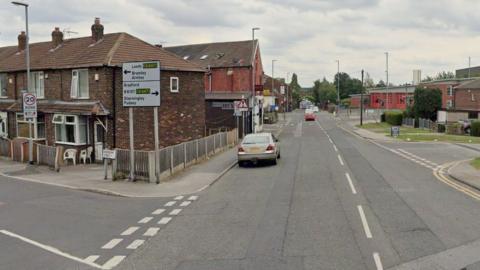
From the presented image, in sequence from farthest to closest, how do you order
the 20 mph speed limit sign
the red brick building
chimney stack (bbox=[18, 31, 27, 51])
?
the red brick building, chimney stack (bbox=[18, 31, 27, 51]), the 20 mph speed limit sign

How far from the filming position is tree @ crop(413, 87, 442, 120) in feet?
184

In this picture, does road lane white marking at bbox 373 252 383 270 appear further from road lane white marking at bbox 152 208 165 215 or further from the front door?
the front door

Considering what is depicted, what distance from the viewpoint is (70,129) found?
2738 centimetres

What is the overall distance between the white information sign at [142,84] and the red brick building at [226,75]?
1037 inches

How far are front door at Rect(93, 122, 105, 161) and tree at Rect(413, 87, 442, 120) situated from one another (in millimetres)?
39289

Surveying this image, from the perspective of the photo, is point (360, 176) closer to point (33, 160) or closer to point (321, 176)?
point (321, 176)

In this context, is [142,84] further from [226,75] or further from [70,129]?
[226,75]

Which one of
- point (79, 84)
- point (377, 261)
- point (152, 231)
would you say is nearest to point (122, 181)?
point (152, 231)

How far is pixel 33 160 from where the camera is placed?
2597 cm

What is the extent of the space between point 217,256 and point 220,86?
160 ft

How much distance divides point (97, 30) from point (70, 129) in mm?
6602

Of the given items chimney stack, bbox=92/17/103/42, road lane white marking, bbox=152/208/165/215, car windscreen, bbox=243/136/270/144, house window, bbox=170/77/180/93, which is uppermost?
chimney stack, bbox=92/17/103/42

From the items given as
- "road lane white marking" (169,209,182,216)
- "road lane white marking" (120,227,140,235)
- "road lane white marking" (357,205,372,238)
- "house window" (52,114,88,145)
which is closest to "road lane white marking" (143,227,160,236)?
"road lane white marking" (120,227,140,235)

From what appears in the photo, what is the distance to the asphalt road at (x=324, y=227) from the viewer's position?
28.3ft
